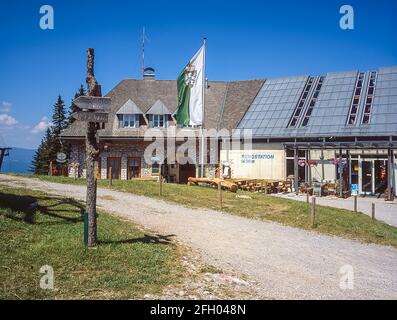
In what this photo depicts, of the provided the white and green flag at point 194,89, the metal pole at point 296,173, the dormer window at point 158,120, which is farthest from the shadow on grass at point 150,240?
the dormer window at point 158,120

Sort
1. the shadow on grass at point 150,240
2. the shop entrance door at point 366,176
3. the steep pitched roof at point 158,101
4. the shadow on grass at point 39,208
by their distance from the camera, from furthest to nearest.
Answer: the steep pitched roof at point 158,101 < the shop entrance door at point 366,176 < the shadow on grass at point 39,208 < the shadow on grass at point 150,240

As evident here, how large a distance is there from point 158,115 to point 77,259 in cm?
2297

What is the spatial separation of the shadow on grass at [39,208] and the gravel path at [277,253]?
5.06 ft

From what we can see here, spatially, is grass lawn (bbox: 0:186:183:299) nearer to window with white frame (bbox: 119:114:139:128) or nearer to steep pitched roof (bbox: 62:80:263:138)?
steep pitched roof (bbox: 62:80:263:138)

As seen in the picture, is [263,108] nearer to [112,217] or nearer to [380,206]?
[380,206]

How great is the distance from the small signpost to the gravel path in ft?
9.12

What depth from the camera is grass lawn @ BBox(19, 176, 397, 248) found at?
12789 millimetres

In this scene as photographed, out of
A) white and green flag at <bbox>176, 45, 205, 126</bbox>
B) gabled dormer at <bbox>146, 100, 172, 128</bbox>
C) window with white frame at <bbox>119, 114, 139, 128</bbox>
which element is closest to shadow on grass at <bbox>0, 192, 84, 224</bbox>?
white and green flag at <bbox>176, 45, 205, 126</bbox>

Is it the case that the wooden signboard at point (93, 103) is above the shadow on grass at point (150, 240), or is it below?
above

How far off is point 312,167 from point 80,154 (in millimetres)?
18642

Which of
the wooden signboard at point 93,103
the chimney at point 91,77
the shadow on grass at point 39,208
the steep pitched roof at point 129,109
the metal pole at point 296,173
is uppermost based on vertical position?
the steep pitched roof at point 129,109

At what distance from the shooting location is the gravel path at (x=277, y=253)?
6.87 metres

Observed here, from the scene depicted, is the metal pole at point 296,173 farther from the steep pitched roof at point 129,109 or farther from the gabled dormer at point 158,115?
the steep pitched roof at point 129,109
